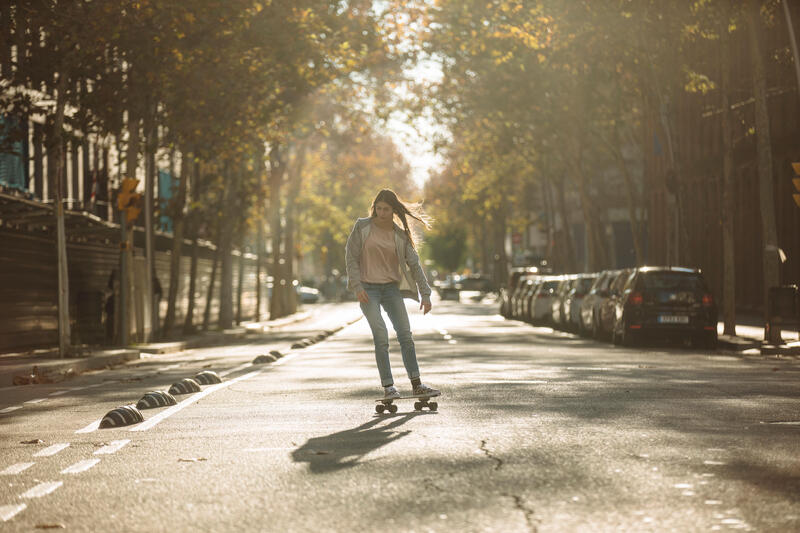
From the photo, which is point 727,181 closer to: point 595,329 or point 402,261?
point 595,329

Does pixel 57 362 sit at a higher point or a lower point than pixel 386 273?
lower

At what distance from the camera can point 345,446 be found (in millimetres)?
9852

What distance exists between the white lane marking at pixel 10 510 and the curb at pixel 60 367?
11.9 meters

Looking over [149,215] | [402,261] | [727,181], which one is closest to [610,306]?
[727,181]

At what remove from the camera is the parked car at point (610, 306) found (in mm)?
29292

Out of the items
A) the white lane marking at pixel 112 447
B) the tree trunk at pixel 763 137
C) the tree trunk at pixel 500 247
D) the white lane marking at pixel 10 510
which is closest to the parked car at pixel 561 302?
the tree trunk at pixel 763 137

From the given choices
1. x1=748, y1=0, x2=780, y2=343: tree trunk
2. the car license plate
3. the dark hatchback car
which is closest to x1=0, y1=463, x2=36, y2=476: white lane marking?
the dark hatchback car

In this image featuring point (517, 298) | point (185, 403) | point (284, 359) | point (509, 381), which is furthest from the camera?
point (517, 298)

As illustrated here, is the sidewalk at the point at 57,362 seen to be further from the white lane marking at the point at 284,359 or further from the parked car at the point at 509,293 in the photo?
the parked car at the point at 509,293

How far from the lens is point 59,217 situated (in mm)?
24156

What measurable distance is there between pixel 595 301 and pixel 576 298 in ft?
A: 16.1

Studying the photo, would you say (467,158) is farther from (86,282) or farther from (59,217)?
(59,217)

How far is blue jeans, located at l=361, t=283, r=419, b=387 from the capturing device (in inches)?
496

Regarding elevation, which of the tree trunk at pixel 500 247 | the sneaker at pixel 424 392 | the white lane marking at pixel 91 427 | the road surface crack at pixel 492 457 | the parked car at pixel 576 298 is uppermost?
the tree trunk at pixel 500 247
